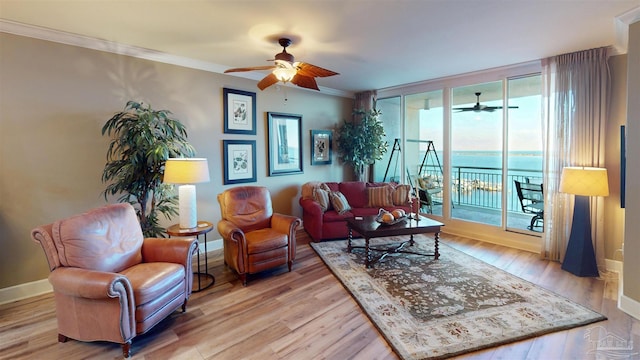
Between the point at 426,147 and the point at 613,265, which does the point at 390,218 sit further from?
the point at 613,265

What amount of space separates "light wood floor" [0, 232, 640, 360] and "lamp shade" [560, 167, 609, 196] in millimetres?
965

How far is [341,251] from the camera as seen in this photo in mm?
4113

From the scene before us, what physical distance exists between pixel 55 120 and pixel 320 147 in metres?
3.84

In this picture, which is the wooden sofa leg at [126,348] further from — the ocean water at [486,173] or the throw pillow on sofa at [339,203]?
the ocean water at [486,173]

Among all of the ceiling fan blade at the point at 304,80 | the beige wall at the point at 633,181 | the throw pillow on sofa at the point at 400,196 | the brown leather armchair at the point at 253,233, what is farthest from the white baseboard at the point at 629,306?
the ceiling fan blade at the point at 304,80

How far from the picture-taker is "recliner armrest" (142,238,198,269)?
2.57 meters

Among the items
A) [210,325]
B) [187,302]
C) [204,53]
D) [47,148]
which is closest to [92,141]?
[47,148]

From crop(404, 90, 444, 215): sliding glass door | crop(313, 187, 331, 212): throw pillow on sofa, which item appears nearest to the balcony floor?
crop(404, 90, 444, 215): sliding glass door

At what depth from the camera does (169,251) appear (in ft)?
8.52

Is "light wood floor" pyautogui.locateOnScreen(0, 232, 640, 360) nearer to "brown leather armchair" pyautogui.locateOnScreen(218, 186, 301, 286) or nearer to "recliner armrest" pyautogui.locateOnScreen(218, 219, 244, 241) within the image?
"brown leather armchair" pyautogui.locateOnScreen(218, 186, 301, 286)

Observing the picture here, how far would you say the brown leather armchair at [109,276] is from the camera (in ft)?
6.48

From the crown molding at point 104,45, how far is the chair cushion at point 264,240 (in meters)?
2.41

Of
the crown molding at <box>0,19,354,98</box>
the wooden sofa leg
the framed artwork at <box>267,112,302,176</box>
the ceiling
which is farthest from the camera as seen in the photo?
the framed artwork at <box>267,112,302,176</box>

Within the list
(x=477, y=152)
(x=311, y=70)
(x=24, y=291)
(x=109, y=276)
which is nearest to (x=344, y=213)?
(x=311, y=70)
